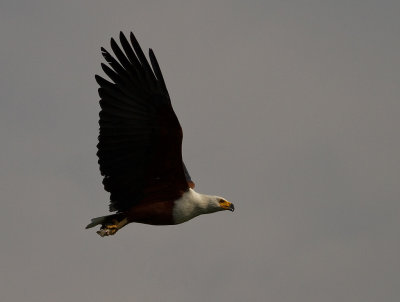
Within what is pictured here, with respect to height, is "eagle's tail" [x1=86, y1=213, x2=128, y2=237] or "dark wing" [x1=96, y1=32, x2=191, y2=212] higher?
"dark wing" [x1=96, y1=32, x2=191, y2=212]

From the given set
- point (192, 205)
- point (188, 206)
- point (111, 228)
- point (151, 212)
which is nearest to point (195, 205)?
point (192, 205)

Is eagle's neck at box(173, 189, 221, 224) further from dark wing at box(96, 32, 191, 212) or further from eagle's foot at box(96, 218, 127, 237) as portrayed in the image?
eagle's foot at box(96, 218, 127, 237)

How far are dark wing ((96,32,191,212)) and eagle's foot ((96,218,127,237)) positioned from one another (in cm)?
55

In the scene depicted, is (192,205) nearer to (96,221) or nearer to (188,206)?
(188,206)

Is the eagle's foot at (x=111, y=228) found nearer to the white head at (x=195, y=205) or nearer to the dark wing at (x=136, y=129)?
the dark wing at (x=136, y=129)

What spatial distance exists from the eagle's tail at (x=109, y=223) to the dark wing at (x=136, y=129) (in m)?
0.46

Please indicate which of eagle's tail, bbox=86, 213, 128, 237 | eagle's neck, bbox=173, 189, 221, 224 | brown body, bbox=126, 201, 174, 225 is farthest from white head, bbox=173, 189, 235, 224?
eagle's tail, bbox=86, 213, 128, 237

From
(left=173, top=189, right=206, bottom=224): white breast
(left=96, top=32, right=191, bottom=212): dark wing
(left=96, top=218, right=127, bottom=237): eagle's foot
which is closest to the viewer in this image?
(left=96, top=32, right=191, bottom=212): dark wing

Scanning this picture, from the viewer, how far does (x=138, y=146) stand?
28.1 m

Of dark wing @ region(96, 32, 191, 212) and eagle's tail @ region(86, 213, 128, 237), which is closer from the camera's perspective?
dark wing @ region(96, 32, 191, 212)

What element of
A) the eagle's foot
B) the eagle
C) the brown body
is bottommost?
the eagle's foot

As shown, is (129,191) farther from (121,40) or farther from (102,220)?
(121,40)

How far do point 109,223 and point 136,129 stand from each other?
2.16m

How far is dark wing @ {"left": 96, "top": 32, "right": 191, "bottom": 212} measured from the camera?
2783 cm
